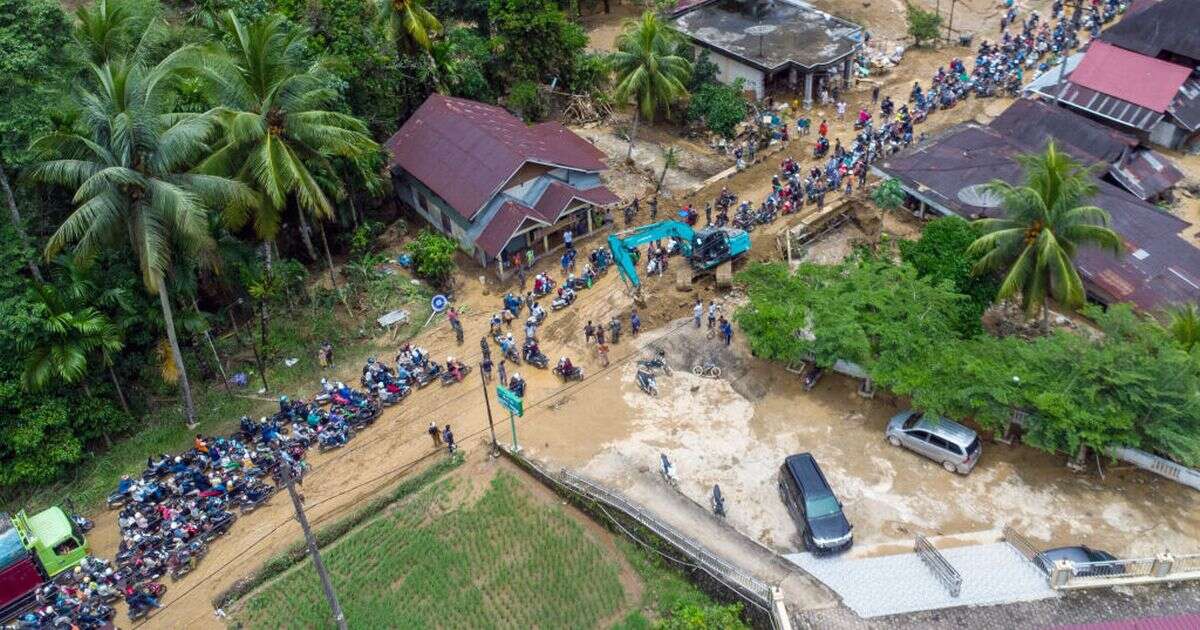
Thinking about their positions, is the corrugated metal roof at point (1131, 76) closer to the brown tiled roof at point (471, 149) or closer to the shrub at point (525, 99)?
the brown tiled roof at point (471, 149)

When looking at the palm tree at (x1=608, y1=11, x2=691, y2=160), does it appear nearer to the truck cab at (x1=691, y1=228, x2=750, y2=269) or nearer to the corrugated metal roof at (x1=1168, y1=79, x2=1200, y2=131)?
the truck cab at (x1=691, y1=228, x2=750, y2=269)

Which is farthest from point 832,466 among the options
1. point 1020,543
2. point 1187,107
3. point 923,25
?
point 923,25

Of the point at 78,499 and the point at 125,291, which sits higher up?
the point at 125,291

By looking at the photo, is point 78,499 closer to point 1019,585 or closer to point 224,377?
point 224,377

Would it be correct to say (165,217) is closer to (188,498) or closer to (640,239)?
(188,498)

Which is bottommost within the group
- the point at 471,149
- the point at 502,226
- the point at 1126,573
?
the point at 1126,573

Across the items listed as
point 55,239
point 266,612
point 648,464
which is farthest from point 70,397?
point 648,464

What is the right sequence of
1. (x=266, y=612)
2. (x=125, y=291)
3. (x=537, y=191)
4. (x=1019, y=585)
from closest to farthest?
(x=1019, y=585) → (x=266, y=612) → (x=125, y=291) → (x=537, y=191)
